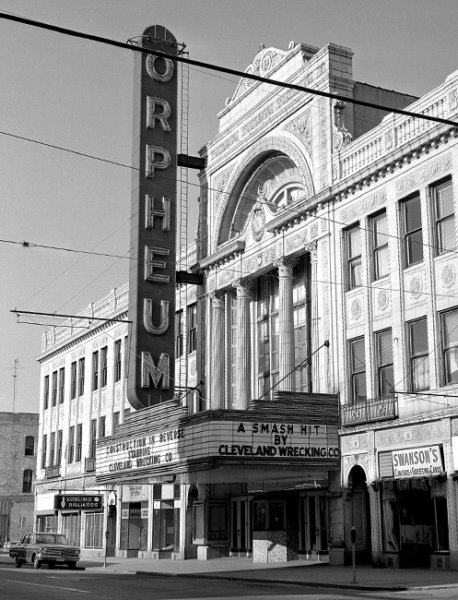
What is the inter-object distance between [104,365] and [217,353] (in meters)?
16.4

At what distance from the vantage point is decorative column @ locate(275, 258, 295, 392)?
3597 cm

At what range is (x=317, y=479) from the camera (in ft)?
108

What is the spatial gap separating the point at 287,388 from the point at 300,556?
21.5 feet

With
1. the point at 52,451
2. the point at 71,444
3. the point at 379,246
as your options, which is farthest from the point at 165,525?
the point at 52,451

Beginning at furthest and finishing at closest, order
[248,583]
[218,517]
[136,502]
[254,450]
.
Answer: [136,502] < [218,517] < [254,450] < [248,583]

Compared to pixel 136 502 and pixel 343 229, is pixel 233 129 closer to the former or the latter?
pixel 343 229

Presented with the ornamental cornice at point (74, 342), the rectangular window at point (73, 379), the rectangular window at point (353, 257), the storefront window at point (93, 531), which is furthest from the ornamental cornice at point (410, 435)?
the rectangular window at point (73, 379)

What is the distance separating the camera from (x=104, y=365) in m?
55.9

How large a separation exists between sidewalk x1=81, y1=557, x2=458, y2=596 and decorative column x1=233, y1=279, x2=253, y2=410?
7.43 metres

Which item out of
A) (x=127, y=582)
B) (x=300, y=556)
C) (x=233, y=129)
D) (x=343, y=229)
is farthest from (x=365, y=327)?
(x=233, y=129)

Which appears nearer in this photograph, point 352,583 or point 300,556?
point 352,583

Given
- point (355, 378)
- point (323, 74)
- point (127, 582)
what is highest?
point (323, 74)

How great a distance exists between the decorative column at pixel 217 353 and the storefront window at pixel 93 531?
1552 cm

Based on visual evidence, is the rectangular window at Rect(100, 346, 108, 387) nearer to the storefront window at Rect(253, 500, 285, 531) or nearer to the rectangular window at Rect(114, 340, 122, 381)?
the rectangular window at Rect(114, 340, 122, 381)
